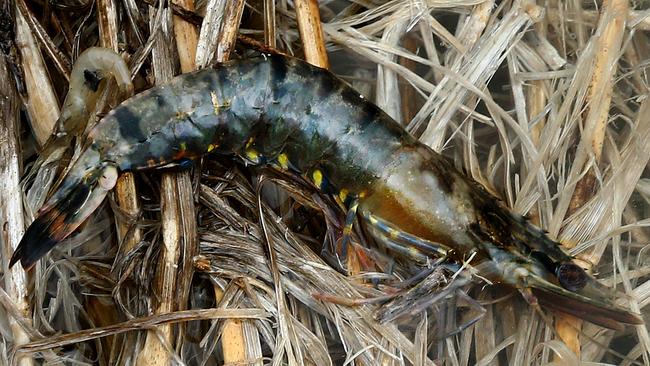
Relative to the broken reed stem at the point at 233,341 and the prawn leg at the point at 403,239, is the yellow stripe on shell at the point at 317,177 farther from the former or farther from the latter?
the broken reed stem at the point at 233,341

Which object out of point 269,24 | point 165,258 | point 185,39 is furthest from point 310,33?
point 165,258

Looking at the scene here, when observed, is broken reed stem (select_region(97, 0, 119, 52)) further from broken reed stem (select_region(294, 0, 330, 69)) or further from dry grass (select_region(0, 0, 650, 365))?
broken reed stem (select_region(294, 0, 330, 69))

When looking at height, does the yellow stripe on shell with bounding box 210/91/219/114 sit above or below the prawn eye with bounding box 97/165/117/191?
above

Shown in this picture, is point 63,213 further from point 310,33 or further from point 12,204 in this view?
point 310,33

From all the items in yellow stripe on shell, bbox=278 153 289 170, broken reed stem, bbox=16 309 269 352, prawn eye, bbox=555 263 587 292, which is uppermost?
yellow stripe on shell, bbox=278 153 289 170

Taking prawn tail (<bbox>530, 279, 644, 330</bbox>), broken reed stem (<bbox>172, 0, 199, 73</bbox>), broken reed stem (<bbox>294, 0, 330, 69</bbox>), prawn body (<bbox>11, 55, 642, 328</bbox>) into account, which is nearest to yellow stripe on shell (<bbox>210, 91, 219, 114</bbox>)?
prawn body (<bbox>11, 55, 642, 328</bbox>)

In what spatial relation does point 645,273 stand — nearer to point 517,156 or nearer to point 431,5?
point 517,156

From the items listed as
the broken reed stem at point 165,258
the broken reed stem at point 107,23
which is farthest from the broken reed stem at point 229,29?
the broken reed stem at point 107,23
